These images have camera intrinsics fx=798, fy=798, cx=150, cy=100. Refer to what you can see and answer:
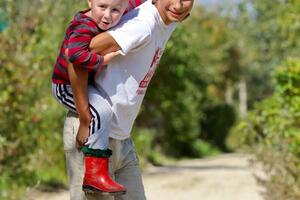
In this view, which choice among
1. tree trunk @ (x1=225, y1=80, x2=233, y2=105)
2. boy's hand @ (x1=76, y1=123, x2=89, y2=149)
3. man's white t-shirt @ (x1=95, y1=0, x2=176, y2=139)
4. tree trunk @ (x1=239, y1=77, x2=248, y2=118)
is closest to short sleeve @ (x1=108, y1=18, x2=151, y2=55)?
man's white t-shirt @ (x1=95, y1=0, x2=176, y2=139)

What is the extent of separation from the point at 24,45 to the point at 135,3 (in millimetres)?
6857

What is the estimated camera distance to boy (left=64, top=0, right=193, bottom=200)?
11.2ft

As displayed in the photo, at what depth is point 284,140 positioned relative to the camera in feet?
28.1

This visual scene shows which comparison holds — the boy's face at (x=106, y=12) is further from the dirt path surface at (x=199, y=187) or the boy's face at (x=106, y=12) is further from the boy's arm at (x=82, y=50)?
the dirt path surface at (x=199, y=187)

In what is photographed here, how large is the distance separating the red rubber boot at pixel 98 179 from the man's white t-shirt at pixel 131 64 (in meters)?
0.18

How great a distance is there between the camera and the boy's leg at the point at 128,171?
3.66m

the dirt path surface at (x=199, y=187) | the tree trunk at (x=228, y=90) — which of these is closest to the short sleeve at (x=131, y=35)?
the dirt path surface at (x=199, y=187)

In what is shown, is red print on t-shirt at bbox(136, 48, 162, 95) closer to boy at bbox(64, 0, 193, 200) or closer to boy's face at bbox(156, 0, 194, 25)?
boy at bbox(64, 0, 193, 200)

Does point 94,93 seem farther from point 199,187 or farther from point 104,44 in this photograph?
point 199,187

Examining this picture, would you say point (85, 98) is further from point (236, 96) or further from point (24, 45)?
point (236, 96)

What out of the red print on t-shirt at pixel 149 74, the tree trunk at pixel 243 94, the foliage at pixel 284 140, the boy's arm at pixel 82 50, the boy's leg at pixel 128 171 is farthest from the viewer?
the tree trunk at pixel 243 94

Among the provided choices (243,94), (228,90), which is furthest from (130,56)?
(243,94)

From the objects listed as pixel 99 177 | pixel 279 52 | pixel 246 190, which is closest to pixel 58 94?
pixel 99 177

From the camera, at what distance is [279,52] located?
19484 mm
